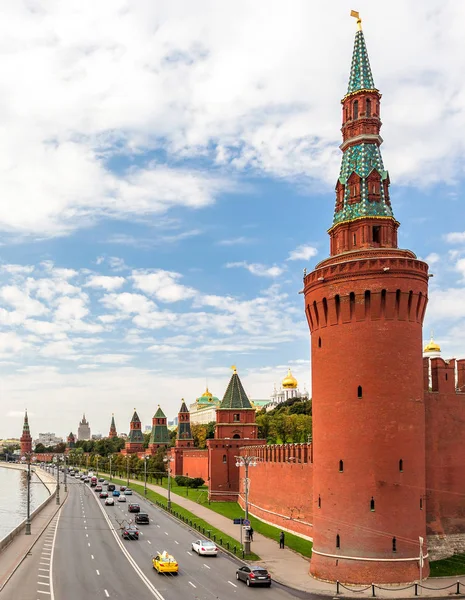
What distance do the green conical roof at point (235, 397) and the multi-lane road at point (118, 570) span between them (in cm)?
2563

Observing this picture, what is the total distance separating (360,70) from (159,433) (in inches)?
4522

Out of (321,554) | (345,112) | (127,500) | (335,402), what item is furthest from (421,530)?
(127,500)

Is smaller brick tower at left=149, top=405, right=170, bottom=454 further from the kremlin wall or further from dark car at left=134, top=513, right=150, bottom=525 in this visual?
the kremlin wall

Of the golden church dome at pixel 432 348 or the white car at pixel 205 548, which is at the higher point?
the golden church dome at pixel 432 348

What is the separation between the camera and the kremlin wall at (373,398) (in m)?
37.4

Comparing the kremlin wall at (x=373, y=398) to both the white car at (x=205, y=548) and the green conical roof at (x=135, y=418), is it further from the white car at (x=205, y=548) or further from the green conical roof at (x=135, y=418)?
the green conical roof at (x=135, y=418)

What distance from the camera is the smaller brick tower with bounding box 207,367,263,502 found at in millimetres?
81562

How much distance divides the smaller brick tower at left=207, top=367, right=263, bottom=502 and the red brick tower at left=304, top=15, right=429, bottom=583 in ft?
139

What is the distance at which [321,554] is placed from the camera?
38.7m

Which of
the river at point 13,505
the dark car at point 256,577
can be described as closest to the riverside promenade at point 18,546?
the river at point 13,505

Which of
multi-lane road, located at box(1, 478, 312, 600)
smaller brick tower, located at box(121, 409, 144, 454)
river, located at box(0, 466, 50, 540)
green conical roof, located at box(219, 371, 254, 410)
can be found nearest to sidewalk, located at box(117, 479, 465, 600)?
multi-lane road, located at box(1, 478, 312, 600)

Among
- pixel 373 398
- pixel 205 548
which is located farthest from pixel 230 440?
pixel 373 398

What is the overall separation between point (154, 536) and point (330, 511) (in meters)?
21.1

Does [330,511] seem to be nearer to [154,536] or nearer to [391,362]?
[391,362]
